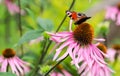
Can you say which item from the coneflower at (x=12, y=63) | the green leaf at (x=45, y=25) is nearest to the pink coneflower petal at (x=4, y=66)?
the coneflower at (x=12, y=63)

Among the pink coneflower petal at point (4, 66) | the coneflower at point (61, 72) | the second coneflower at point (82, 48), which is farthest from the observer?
the coneflower at point (61, 72)

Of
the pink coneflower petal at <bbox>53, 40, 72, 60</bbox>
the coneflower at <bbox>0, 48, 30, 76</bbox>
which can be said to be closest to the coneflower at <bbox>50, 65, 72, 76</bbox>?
the coneflower at <bbox>0, 48, 30, 76</bbox>

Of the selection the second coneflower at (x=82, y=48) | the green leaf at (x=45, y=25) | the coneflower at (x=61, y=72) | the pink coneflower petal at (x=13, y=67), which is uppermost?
the green leaf at (x=45, y=25)

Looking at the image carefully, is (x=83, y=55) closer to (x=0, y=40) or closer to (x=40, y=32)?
(x=40, y=32)

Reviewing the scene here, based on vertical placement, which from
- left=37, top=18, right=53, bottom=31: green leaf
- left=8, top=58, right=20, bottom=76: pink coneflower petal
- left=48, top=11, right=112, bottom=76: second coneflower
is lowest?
left=8, top=58, right=20, bottom=76: pink coneflower petal

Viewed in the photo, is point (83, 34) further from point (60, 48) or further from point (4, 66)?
point (4, 66)

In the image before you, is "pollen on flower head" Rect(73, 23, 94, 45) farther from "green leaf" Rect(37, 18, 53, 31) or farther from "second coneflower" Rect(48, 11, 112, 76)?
"green leaf" Rect(37, 18, 53, 31)

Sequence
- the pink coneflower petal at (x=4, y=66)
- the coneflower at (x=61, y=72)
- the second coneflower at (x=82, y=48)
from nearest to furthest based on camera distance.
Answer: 1. the second coneflower at (x=82, y=48)
2. the pink coneflower petal at (x=4, y=66)
3. the coneflower at (x=61, y=72)

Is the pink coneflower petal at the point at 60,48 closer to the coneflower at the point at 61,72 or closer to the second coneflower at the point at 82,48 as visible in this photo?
the second coneflower at the point at 82,48
